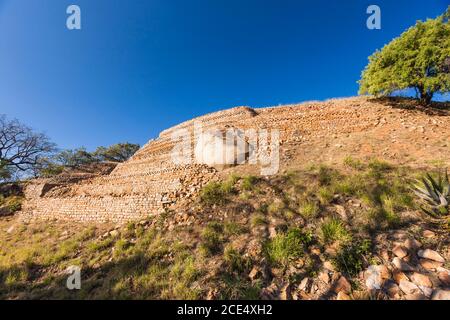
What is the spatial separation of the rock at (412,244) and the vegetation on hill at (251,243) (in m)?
0.16

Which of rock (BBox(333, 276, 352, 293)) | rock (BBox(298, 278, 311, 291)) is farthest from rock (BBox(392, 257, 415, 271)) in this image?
rock (BBox(298, 278, 311, 291))

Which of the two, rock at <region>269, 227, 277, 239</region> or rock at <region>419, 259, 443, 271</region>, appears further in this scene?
rock at <region>269, 227, 277, 239</region>

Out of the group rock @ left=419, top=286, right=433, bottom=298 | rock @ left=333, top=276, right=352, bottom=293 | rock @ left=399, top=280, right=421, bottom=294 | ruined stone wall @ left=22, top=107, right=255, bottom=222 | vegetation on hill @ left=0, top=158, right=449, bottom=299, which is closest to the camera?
rock @ left=419, top=286, right=433, bottom=298

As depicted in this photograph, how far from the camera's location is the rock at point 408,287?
2737 millimetres

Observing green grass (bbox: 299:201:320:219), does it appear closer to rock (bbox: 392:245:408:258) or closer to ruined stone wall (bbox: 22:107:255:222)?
rock (bbox: 392:245:408:258)

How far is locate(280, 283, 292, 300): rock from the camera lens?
3.07 metres

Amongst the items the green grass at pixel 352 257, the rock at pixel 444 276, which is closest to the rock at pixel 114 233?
the green grass at pixel 352 257

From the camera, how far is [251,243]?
445 centimetres

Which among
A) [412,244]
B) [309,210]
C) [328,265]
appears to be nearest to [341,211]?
[309,210]

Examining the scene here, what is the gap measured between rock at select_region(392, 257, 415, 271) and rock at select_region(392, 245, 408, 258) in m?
0.11

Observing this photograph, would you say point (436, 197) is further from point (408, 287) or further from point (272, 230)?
point (272, 230)

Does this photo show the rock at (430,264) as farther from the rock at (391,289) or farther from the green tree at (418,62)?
the green tree at (418,62)

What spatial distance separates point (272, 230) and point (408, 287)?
2.54 m
